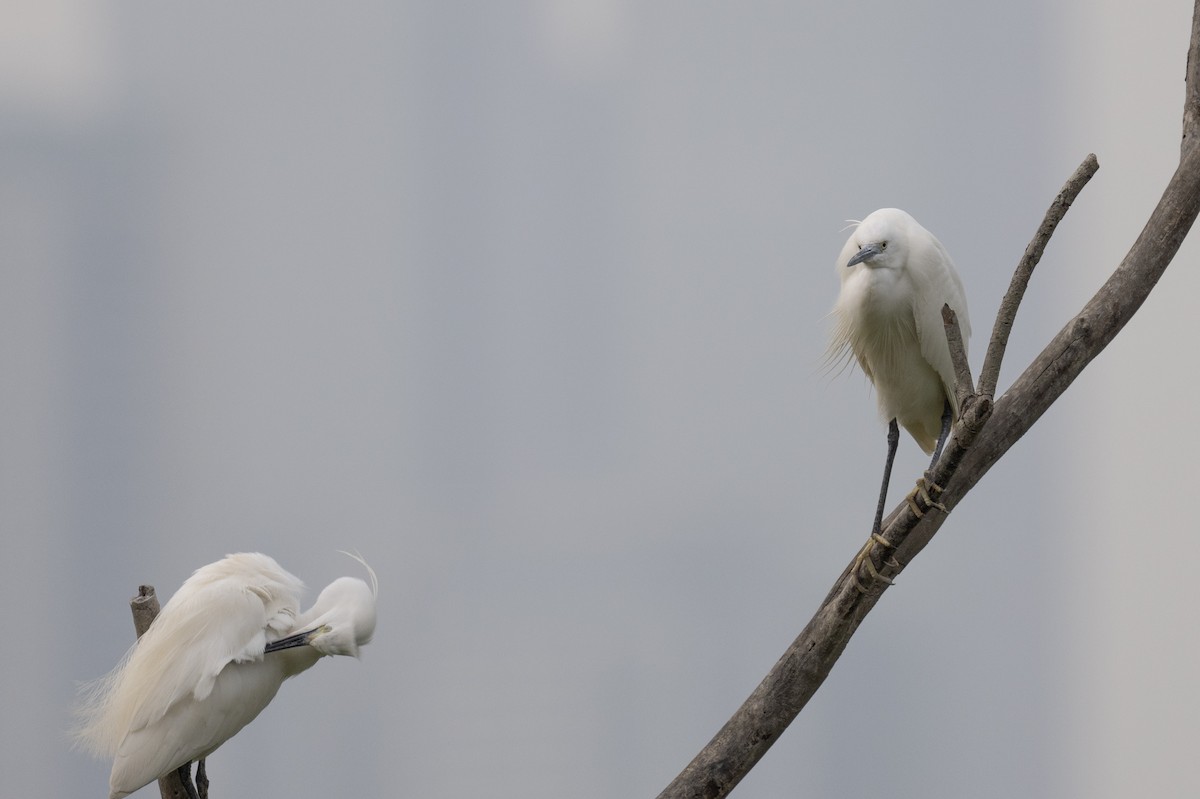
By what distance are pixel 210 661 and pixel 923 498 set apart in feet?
2.57

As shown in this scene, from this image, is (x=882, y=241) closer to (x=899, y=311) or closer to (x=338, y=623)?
(x=899, y=311)

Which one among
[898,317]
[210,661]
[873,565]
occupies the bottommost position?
[210,661]

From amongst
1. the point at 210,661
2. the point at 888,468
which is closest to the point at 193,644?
the point at 210,661

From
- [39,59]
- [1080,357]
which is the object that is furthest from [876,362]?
[39,59]

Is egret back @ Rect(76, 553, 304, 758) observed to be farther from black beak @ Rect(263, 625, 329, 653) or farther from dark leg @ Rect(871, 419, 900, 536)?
dark leg @ Rect(871, 419, 900, 536)

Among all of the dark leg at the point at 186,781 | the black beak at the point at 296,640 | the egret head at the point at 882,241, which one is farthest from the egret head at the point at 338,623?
the egret head at the point at 882,241

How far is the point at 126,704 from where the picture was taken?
3.98 feet

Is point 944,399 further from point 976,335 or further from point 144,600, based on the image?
point 144,600

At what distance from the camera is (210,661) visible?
3.86 ft

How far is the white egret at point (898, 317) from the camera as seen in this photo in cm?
121

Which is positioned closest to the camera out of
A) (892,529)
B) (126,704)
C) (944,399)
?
(892,529)

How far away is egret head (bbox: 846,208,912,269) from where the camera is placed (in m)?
1.19

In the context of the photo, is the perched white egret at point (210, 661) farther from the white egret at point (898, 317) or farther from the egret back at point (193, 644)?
the white egret at point (898, 317)

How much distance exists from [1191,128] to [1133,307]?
0.86 ft
